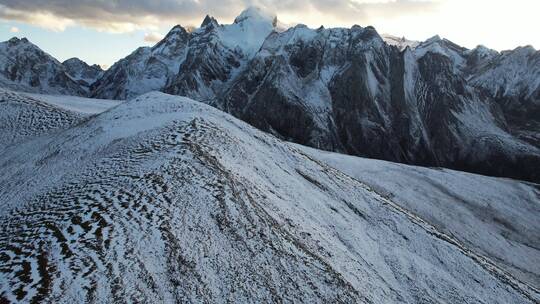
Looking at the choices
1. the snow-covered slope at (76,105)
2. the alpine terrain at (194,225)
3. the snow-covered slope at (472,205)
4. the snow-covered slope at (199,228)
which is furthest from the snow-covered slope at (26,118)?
the snow-covered slope at (472,205)

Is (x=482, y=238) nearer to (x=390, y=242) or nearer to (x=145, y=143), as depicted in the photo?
(x=390, y=242)

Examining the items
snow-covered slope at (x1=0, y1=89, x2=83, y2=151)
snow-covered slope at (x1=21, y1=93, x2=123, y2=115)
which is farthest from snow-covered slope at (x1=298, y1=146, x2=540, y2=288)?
snow-covered slope at (x1=0, y1=89, x2=83, y2=151)

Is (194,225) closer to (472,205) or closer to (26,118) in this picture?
(26,118)

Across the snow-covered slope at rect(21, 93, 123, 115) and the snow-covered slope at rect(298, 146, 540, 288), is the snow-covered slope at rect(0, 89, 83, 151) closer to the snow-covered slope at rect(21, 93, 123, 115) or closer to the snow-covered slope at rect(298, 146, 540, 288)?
the snow-covered slope at rect(21, 93, 123, 115)

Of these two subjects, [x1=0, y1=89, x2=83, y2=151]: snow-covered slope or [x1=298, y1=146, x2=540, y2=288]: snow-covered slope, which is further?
[x1=298, y1=146, x2=540, y2=288]: snow-covered slope

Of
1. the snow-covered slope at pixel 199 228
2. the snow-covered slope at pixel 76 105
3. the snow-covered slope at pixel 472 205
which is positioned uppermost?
the snow-covered slope at pixel 76 105

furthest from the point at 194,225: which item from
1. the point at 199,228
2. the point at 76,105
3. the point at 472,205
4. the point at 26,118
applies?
the point at 472,205

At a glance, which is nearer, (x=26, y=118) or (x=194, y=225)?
(x=194, y=225)

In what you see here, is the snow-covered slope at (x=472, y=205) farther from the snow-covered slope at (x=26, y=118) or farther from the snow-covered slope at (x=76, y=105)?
the snow-covered slope at (x=26, y=118)

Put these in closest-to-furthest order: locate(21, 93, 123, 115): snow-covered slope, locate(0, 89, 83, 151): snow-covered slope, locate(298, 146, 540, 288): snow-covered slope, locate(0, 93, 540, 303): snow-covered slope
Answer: locate(0, 93, 540, 303): snow-covered slope < locate(0, 89, 83, 151): snow-covered slope < locate(298, 146, 540, 288): snow-covered slope < locate(21, 93, 123, 115): snow-covered slope
